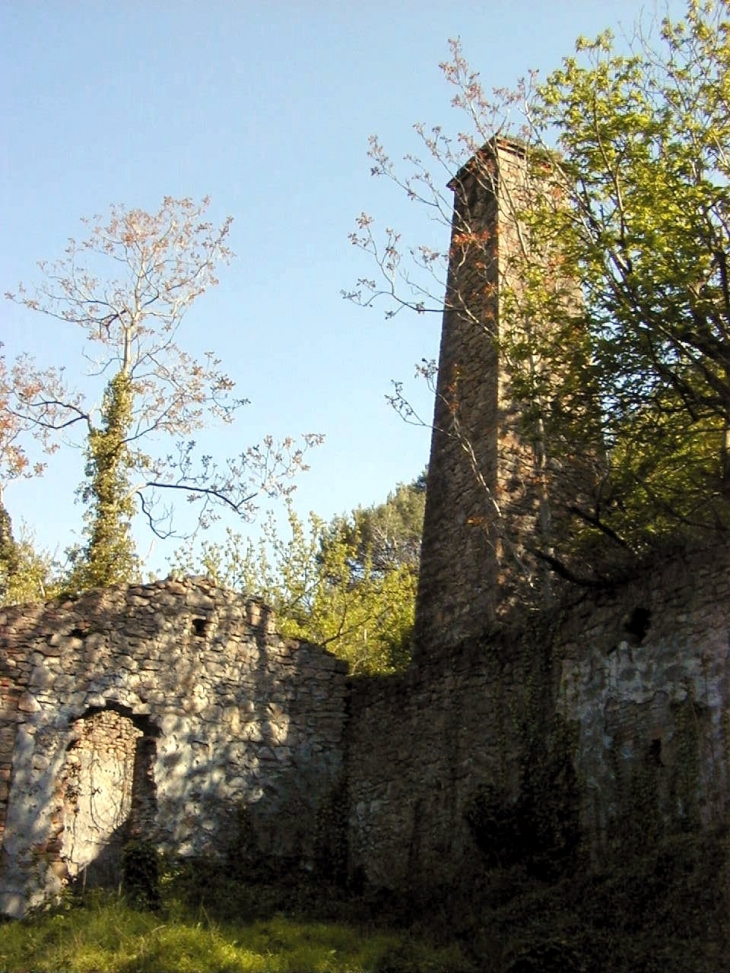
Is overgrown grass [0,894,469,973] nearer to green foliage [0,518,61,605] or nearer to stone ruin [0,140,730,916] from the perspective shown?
stone ruin [0,140,730,916]

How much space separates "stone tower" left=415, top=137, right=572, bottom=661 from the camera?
51.0 ft

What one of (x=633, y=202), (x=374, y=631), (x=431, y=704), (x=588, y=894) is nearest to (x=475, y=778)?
(x=431, y=704)

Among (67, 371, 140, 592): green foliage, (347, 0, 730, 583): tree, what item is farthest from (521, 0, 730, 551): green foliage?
(67, 371, 140, 592): green foliage

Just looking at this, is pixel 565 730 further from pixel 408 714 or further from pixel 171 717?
pixel 171 717

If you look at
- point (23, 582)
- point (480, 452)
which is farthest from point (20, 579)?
point (480, 452)

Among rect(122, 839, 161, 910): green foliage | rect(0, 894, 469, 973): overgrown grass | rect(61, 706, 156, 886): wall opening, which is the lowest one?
rect(0, 894, 469, 973): overgrown grass

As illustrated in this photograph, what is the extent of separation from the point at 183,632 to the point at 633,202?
7.25m

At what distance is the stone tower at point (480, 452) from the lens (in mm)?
15547

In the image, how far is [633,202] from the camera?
517 inches

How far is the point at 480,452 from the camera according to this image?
16.6 m

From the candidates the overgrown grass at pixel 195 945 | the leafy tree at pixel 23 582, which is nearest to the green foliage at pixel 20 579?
the leafy tree at pixel 23 582

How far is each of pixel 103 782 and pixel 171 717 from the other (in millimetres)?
4299

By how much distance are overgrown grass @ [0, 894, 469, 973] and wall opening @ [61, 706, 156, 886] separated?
6.49 ft

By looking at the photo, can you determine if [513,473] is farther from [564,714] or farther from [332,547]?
[332,547]
